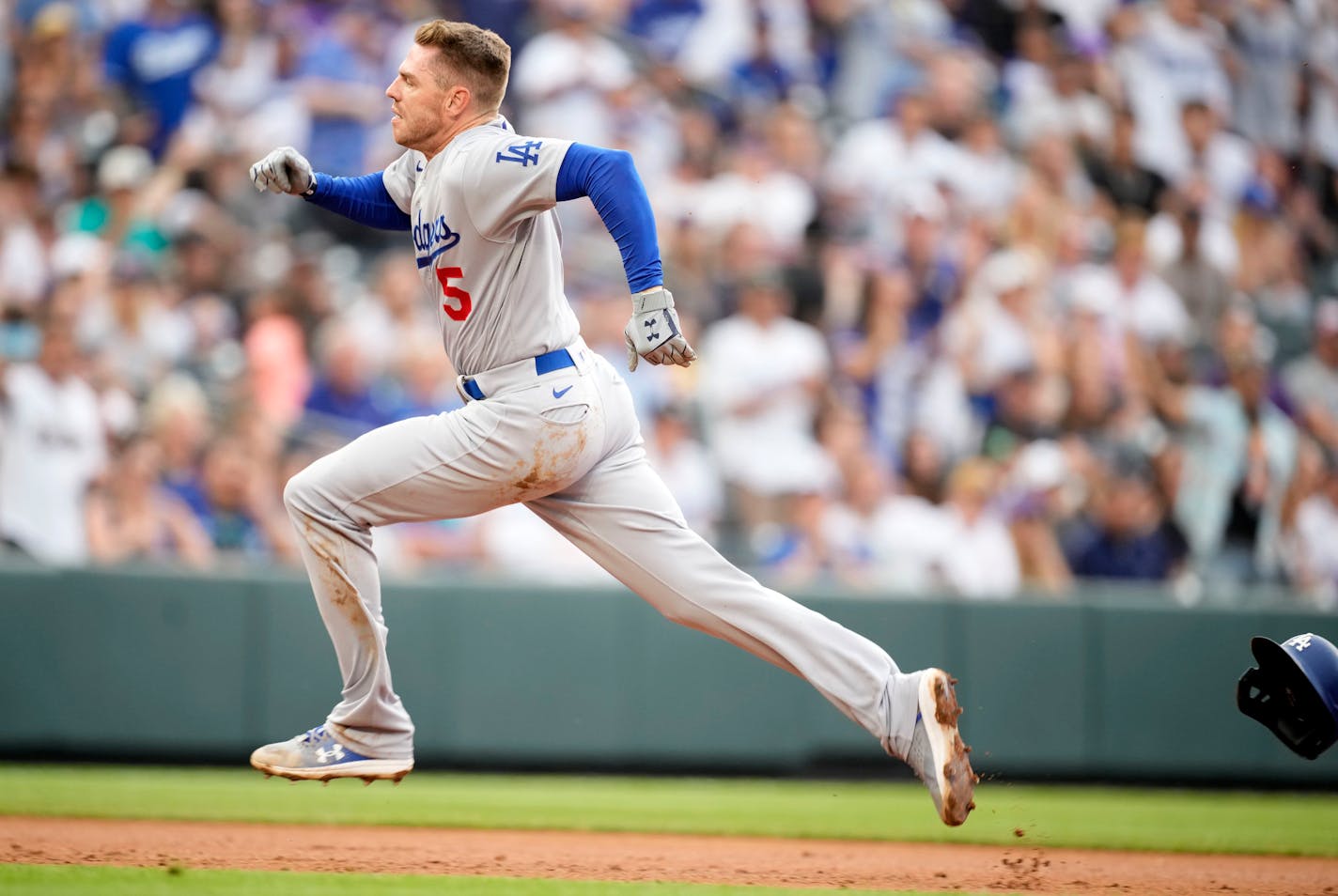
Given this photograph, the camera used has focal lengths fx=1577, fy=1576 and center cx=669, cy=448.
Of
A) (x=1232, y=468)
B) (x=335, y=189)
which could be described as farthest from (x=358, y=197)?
(x=1232, y=468)

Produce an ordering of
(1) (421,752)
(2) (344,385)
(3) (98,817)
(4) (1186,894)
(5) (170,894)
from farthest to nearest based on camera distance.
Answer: (2) (344,385)
(1) (421,752)
(3) (98,817)
(4) (1186,894)
(5) (170,894)

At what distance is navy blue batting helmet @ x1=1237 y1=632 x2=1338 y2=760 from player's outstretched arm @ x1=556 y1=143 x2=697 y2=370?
2.03m

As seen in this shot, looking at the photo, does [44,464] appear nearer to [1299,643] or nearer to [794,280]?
[794,280]

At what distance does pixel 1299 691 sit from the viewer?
4688mm

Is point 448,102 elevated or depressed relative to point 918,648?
elevated

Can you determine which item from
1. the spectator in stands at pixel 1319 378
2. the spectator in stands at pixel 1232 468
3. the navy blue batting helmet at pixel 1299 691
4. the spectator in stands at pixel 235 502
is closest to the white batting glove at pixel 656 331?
the navy blue batting helmet at pixel 1299 691

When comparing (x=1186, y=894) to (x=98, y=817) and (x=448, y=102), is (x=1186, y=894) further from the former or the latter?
(x=98, y=817)

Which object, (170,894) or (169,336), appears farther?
(169,336)

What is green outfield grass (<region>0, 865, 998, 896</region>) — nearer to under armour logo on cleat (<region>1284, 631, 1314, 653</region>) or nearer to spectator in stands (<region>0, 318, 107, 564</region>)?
under armour logo on cleat (<region>1284, 631, 1314, 653</region>)

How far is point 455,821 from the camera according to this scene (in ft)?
20.0

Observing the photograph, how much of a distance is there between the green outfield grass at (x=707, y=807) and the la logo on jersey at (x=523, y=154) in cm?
294

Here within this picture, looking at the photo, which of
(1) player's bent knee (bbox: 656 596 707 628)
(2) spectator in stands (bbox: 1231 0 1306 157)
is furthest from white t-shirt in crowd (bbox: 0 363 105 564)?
(2) spectator in stands (bbox: 1231 0 1306 157)

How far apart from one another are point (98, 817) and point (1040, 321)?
6467 millimetres

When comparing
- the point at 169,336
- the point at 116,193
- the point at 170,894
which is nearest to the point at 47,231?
the point at 116,193
